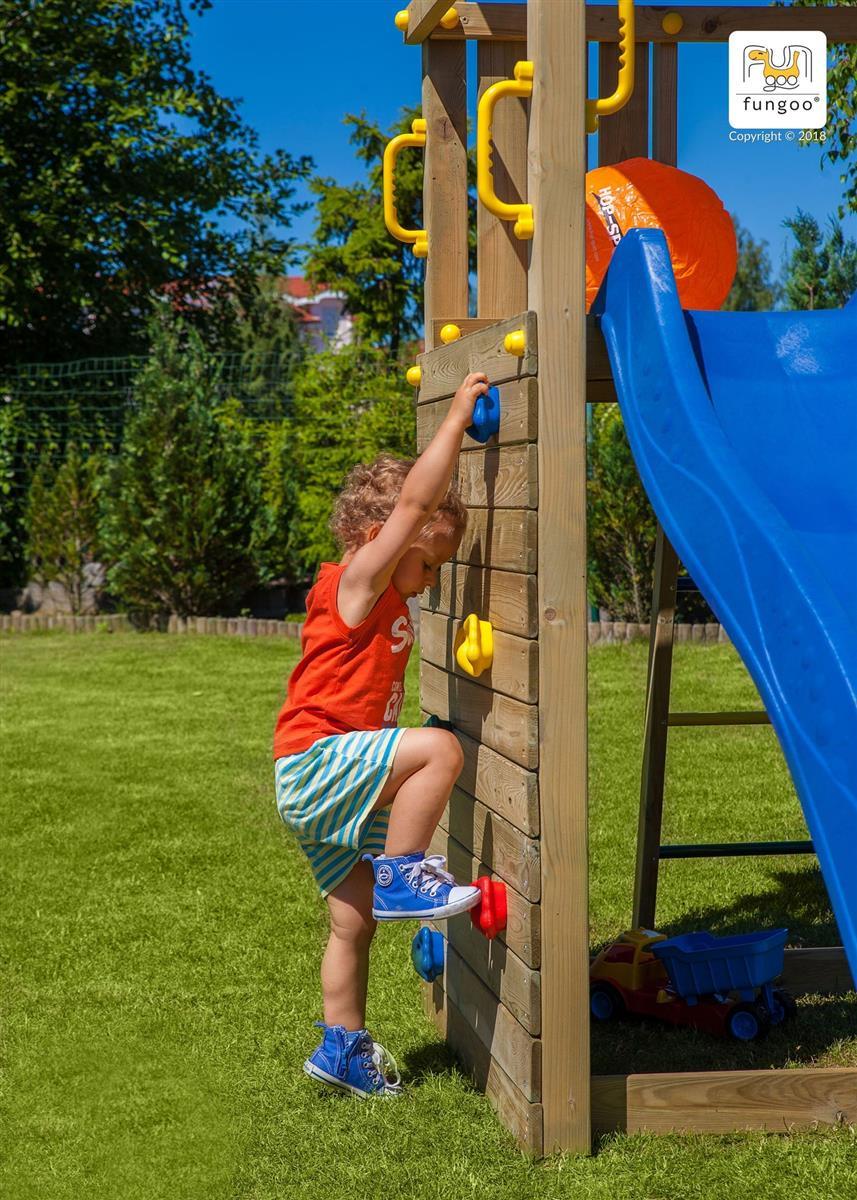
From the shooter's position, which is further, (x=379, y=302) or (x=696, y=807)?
(x=379, y=302)

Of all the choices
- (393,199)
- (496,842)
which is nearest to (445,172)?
(393,199)

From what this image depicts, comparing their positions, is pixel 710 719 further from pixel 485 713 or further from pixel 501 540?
pixel 501 540

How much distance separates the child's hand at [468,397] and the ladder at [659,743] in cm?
108

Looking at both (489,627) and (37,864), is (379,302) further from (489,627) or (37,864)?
(489,627)

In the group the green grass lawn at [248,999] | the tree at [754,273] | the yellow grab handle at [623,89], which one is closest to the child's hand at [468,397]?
the yellow grab handle at [623,89]

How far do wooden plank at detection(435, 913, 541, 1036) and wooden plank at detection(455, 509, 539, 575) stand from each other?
84cm

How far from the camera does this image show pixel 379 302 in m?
23.2

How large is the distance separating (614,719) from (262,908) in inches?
154

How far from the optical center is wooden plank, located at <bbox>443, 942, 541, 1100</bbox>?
9.39 ft

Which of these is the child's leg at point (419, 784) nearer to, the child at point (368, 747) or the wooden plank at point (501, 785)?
the child at point (368, 747)

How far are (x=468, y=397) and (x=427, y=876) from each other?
1.06 m

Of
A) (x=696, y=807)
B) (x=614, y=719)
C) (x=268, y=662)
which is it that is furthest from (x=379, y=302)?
(x=696, y=807)

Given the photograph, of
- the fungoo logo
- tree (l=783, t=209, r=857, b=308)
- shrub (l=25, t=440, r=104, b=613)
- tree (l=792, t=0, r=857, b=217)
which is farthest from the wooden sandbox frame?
shrub (l=25, t=440, r=104, b=613)

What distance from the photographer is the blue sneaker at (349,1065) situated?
10.6 ft
